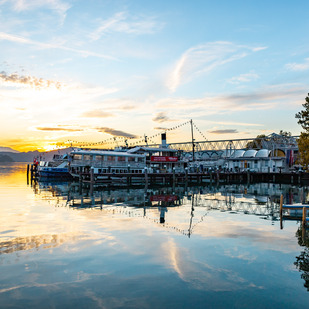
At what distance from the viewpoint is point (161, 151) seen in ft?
250

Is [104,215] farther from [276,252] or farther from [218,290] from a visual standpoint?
[218,290]

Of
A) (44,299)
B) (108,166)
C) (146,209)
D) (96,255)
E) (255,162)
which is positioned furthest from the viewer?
(255,162)

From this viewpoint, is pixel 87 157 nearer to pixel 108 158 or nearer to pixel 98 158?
pixel 98 158

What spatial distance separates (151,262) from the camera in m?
14.5

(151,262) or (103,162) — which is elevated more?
(103,162)

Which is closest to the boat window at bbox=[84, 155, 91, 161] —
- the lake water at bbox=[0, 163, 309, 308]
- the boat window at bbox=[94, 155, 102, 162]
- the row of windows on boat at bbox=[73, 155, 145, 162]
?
the row of windows on boat at bbox=[73, 155, 145, 162]

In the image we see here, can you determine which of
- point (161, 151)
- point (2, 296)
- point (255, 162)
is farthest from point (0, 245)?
point (255, 162)

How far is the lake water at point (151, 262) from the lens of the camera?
1086 centimetres

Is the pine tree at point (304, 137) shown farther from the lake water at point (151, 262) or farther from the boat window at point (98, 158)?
the boat window at point (98, 158)

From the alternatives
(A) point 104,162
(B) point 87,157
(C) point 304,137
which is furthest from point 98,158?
(C) point 304,137

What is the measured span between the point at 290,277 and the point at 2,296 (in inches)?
434

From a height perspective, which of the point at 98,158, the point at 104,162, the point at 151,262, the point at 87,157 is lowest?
the point at 151,262

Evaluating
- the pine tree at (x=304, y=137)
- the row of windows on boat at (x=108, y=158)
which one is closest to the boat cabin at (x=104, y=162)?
the row of windows on boat at (x=108, y=158)

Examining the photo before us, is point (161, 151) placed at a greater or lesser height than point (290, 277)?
greater
